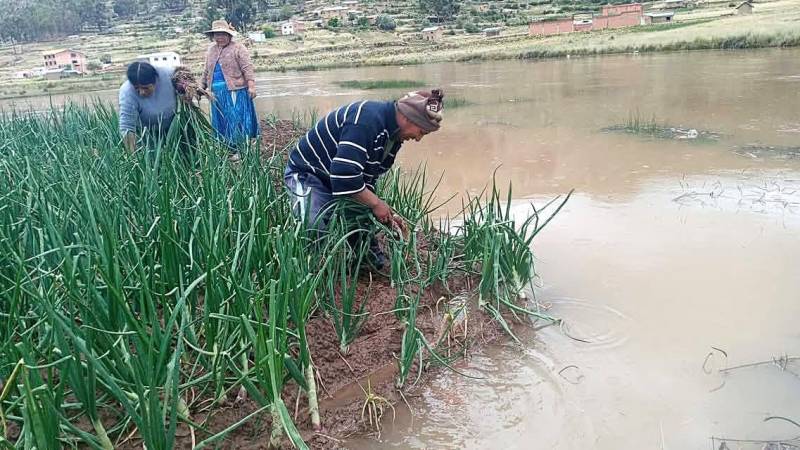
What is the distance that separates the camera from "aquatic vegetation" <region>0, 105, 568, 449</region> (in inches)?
63.4

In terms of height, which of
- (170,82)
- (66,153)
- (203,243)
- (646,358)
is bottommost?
(646,358)

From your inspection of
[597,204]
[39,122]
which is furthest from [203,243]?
[39,122]

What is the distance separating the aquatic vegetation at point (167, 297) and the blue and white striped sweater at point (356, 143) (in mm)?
237

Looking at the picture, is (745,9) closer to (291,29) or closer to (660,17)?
(660,17)

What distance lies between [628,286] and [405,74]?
1795 cm

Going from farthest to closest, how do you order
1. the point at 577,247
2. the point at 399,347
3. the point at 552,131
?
the point at 552,131
the point at 577,247
the point at 399,347

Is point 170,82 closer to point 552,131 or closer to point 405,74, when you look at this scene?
point 552,131

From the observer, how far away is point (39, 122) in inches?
221

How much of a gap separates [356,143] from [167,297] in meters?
1.04

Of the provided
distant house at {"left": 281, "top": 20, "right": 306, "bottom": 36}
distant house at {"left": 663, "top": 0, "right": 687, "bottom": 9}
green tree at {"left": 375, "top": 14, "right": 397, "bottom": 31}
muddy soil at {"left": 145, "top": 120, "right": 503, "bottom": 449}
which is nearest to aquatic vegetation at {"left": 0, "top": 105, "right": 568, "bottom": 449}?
muddy soil at {"left": 145, "top": 120, "right": 503, "bottom": 449}

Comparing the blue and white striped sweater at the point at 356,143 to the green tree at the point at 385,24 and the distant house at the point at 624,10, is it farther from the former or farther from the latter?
the green tree at the point at 385,24

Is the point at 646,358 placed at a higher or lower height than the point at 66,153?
lower

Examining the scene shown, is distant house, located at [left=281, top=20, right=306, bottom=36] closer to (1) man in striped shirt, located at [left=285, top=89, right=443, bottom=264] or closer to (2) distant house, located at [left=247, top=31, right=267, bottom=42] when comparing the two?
(2) distant house, located at [left=247, top=31, right=267, bottom=42]

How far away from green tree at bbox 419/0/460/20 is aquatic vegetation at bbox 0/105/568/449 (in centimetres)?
5592
